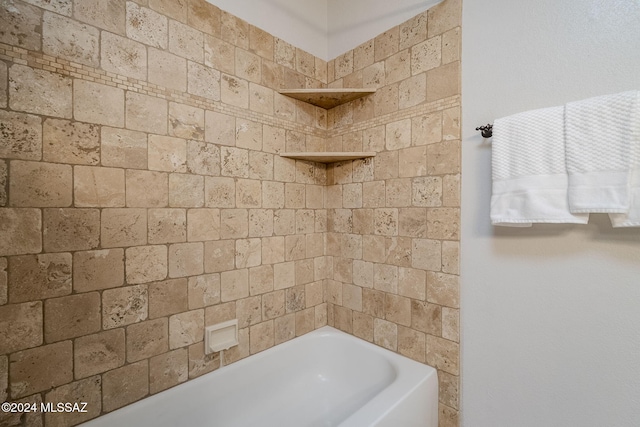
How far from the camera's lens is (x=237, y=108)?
1.52m

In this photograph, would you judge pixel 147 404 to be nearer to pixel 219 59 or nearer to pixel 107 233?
pixel 107 233

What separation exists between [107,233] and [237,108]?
0.88 meters

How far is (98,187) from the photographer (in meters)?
1.12

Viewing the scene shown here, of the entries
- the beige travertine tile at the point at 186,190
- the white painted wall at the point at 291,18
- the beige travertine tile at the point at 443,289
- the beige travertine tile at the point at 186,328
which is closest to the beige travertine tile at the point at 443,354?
the beige travertine tile at the point at 443,289

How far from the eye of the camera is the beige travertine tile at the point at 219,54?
1.41 metres

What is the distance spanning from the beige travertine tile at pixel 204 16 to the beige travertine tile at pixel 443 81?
3.76 feet

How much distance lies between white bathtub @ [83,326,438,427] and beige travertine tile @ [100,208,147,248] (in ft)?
2.30

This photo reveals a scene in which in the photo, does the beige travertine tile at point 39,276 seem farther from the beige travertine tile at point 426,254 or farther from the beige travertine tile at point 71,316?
the beige travertine tile at point 426,254

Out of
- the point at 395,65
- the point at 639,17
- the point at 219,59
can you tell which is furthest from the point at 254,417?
the point at 639,17

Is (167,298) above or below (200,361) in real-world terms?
above

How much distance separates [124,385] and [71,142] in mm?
1026

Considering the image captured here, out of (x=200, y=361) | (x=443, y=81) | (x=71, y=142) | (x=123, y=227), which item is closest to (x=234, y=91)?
(x=71, y=142)

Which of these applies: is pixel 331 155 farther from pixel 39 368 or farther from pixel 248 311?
pixel 39 368

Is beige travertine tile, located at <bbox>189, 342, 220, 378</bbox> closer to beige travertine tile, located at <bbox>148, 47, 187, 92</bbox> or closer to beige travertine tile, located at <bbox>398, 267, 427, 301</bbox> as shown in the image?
beige travertine tile, located at <bbox>398, 267, 427, 301</bbox>
